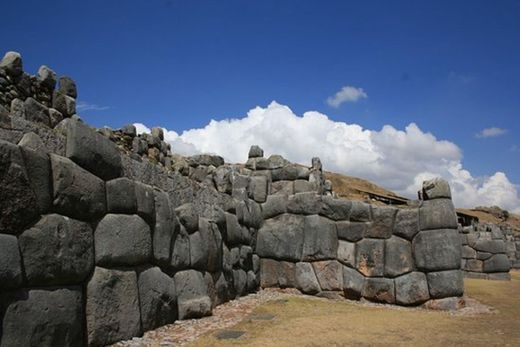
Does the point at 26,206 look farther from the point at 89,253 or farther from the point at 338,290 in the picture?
the point at 338,290

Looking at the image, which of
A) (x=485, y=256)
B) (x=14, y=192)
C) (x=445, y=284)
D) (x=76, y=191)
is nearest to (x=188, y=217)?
(x=76, y=191)

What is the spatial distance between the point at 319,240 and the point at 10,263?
24.2ft

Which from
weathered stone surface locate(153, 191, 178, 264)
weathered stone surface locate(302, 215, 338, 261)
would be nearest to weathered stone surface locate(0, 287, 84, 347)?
weathered stone surface locate(153, 191, 178, 264)

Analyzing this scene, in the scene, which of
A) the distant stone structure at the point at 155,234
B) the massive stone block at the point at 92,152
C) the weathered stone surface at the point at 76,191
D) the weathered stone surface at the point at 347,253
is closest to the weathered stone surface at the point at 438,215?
the distant stone structure at the point at 155,234

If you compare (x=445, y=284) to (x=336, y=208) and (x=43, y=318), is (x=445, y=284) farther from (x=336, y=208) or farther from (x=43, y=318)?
(x=43, y=318)

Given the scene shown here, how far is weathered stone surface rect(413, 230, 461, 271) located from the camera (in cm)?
873

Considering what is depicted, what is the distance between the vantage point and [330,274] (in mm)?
9641

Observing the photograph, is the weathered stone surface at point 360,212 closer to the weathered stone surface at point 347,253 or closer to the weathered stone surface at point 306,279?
the weathered stone surface at point 347,253

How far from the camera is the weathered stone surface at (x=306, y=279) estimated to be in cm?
970

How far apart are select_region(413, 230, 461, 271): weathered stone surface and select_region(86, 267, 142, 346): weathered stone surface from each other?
20.3ft

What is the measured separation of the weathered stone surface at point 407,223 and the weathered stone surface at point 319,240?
1.41m

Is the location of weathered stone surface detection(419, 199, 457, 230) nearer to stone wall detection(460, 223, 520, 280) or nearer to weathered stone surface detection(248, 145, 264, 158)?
weathered stone surface detection(248, 145, 264, 158)

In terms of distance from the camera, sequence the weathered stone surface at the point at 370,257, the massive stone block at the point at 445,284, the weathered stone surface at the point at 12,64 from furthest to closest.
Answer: the weathered stone surface at the point at 370,257, the massive stone block at the point at 445,284, the weathered stone surface at the point at 12,64

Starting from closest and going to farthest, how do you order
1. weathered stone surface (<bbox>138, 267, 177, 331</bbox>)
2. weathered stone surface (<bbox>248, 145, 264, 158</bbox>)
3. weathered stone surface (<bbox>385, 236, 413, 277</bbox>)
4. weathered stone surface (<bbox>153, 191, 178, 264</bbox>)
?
1. weathered stone surface (<bbox>138, 267, 177, 331</bbox>)
2. weathered stone surface (<bbox>153, 191, 178, 264</bbox>)
3. weathered stone surface (<bbox>385, 236, 413, 277</bbox>)
4. weathered stone surface (<bbox>248, 145, 264, 158</bbox>)
